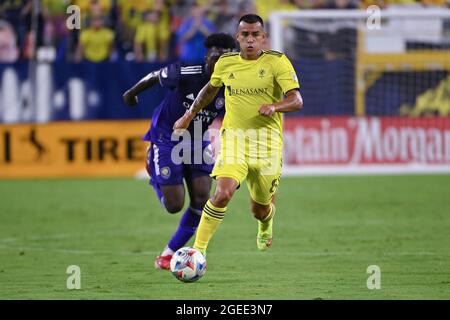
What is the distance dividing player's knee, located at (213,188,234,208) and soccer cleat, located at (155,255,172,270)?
1.49m

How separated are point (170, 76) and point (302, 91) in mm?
10135

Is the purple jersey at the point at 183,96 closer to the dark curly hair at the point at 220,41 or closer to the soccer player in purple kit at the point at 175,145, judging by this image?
the soccer player in purple kit at the point at 175,145

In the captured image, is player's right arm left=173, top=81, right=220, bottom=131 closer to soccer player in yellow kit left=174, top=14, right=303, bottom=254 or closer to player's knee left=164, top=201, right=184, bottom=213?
soccer player in yellow kit left=174, top=14, right=303, bottom=254

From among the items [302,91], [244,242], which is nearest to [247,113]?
[244,242]

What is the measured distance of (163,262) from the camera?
1026 cm

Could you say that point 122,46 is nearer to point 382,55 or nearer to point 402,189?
point 382,55

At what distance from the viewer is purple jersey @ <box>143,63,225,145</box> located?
33.8ft

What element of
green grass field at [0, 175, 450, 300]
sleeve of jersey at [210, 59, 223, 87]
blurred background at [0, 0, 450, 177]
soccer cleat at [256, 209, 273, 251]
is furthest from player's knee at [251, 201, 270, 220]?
blurred background at [0, 0, 450, 177]

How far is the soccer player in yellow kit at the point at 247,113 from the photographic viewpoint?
9000 millimetres

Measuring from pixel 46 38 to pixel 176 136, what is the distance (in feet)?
36.0

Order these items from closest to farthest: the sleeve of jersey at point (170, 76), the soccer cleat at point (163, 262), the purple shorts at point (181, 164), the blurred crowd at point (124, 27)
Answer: the soccer cleat at point (163, 262) → the sleeve of jersey at point (170, 76) → the purple shorts at point (181, 164) → the blurred crowd at point (124, 27)

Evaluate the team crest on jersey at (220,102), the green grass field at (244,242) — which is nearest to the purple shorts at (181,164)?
the team crest on jersey at (220,102)

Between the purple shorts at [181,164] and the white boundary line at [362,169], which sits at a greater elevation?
the purple shorts at [181,164]
